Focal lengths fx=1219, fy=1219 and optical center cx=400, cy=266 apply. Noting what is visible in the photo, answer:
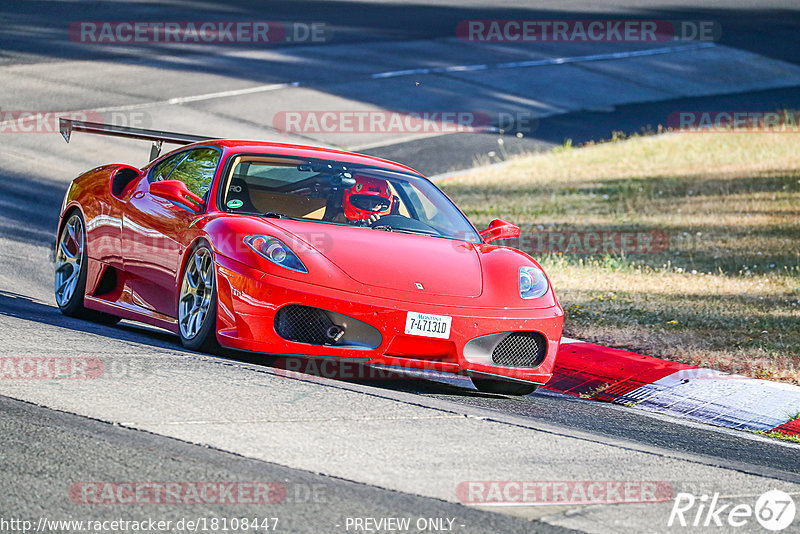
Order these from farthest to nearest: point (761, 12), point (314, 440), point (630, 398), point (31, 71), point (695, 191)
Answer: point (761, 12), point (31, 71), point (695, 191), point (630, 398), point (314, 440)

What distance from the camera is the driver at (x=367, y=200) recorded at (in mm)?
7914

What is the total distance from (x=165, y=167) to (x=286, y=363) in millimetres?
2177

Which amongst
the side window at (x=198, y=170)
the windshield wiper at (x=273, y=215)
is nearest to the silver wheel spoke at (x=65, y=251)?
the side window at (x=198, y=170)

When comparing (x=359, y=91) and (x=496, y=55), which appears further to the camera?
(x=496, y=55)

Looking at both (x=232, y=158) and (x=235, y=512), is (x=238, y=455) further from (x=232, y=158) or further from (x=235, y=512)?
(x=232, y=158)

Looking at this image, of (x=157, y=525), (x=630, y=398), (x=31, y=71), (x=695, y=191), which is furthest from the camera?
(x=31, y=71)

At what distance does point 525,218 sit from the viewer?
A: 50.9ft

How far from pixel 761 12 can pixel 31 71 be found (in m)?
27.2

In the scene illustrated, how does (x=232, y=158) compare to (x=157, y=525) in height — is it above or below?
above

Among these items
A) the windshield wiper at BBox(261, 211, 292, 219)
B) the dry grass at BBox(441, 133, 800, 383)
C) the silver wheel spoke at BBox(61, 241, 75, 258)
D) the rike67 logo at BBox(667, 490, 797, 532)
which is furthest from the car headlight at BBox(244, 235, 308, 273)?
the dry grass at BBox(441, 133, 800, 383)

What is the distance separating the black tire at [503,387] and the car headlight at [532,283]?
1.77 feet

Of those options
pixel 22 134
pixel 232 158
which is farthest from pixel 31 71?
pixel 232 158

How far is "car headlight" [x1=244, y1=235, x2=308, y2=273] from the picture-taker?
6.79 meters

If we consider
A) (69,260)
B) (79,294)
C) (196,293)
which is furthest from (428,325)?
(69,260)
